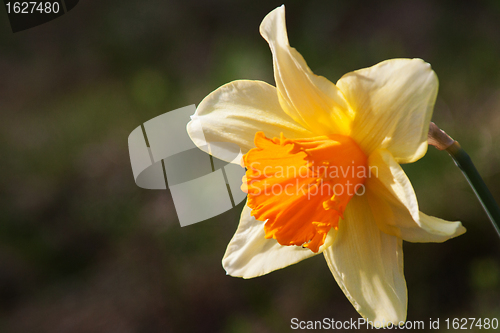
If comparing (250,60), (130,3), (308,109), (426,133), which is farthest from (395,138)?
(130,3)

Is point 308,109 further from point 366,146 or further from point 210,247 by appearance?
point 210,247

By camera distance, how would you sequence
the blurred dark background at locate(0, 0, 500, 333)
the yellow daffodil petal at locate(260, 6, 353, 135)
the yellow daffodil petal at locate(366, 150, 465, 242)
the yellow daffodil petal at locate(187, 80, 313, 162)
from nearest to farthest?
1. the yellow daffodil petal at locate(366, 150, 465, 242)
2. the yellow daffodil petal at locate(260, 6, 353, 135)
3. the yellow daffodil petal at locate(187, 80, 313, 162)
4. the blurred dark background at locate(0, 0, 500, 333)

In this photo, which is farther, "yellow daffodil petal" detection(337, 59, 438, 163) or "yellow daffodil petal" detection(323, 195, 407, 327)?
"yellow daffodil petal" detection(323, 195, 407, 327)

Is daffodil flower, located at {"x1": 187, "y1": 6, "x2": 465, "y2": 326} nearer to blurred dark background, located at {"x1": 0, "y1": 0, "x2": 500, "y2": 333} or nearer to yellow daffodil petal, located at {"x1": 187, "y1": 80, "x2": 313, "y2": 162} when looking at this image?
yellow daffodil petal, located at {"x1": 187, "y1": 80, "x2": 313, "y2": 162}

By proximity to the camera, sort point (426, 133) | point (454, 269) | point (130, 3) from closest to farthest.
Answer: point (426, 133) < point (454, 269) < point (130, 3)

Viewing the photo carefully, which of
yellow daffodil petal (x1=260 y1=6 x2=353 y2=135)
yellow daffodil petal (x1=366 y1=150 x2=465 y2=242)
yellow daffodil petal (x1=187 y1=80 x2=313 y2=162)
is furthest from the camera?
yellow daffodil petal (x1=187 y1=80 x2=313 y2=162)

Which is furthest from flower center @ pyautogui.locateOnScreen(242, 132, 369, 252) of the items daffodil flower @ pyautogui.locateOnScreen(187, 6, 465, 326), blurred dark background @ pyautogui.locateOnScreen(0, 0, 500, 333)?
blurred dark background @ pyautogui.locateOnScreen(0, 0, 500, 333)

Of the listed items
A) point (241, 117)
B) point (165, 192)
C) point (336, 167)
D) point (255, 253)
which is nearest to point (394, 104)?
point (336, 167)

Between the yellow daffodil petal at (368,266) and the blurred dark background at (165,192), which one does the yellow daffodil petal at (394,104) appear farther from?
the blurred dark background at (165,192)
